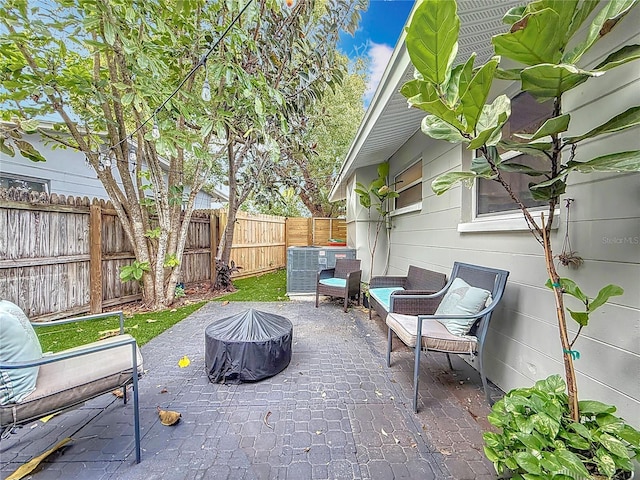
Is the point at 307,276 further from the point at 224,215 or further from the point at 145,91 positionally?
the point at 145,91

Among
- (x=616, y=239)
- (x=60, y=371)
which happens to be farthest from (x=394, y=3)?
(x=60, y=371)

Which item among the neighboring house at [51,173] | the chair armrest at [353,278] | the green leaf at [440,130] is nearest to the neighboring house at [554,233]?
the green leaf at [440,130]

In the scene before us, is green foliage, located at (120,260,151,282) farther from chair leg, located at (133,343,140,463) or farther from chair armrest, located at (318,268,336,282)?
chair leg, located at (133,343,140,463)

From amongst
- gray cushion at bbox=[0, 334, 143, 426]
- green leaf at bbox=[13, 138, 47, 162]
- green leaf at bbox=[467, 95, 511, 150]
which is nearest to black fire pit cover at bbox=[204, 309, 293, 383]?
gray cushion at bbox=[0, 334, 143, 426]

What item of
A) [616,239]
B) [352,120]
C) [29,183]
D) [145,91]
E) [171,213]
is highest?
[352,120]

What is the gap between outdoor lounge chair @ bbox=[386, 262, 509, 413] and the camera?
2.29 m

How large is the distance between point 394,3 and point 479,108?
3.23 meters

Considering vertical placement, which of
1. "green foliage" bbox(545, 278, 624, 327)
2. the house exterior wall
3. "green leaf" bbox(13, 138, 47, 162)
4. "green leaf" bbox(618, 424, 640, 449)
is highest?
the house exterior wall

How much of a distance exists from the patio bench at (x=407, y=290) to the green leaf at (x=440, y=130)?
1862 millimetres

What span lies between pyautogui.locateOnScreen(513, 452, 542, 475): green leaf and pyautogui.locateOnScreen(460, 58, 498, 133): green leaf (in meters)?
1.47

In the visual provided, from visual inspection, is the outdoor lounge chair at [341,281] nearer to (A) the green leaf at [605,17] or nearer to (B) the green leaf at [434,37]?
(B) the green leaf at [434,37]

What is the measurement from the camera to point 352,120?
414 inches

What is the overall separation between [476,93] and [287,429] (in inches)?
93.2

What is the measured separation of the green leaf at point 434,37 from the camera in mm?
1164
